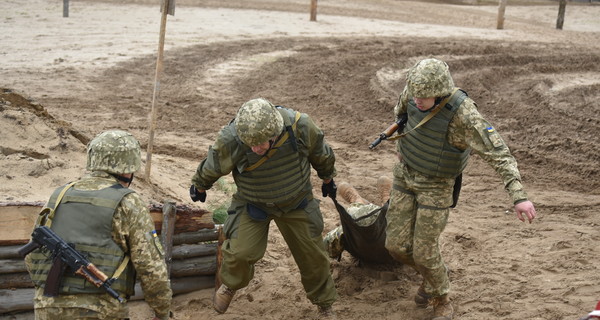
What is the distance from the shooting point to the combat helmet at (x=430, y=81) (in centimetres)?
596

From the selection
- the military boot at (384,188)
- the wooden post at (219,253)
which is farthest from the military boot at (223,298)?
the military boot at (384,188)

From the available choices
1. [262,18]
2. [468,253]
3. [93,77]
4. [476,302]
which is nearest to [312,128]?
[476,302]

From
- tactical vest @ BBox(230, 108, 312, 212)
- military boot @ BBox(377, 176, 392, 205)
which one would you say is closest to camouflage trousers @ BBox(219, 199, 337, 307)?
tactical vest @ BBox(230, 108, 312, 212)

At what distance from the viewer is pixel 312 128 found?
6.02 meters

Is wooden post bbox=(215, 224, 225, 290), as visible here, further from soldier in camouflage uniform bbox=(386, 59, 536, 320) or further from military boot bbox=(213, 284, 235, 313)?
soldier in camouflage uniform bbox=(386, 59, 536, 320)

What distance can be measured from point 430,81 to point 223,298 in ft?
7.97

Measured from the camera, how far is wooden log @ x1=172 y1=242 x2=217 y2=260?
22.7ft

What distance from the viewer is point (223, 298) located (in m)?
6.52

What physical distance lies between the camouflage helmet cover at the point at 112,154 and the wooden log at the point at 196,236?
2079 millimetres

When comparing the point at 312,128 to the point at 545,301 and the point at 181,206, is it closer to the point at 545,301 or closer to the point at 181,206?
the point at 181,206

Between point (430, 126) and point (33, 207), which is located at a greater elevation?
point (430, 126)

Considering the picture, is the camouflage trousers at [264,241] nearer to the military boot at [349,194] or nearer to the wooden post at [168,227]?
the wooden post at [168,227]

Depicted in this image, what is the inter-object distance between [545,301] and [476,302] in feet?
1.88

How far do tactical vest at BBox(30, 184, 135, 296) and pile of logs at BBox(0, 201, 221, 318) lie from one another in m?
1.66
